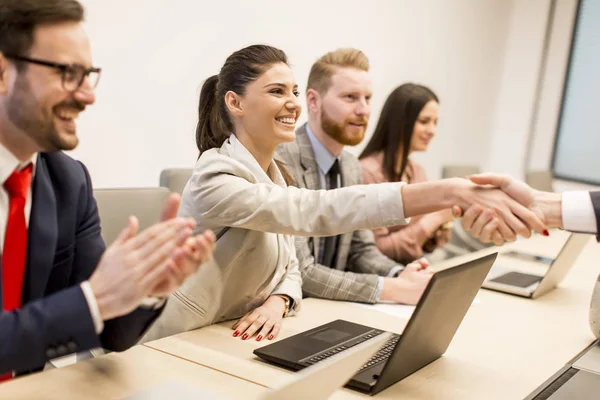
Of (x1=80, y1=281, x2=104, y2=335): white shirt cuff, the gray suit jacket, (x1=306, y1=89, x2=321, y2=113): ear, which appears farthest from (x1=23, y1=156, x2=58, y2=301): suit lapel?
(x1=306, y1=89, x2=321, y2=113): ear

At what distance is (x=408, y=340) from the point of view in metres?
1.24

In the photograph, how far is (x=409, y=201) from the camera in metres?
1.49

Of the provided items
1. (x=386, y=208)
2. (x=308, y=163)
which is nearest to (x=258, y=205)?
(x=386, y=208)

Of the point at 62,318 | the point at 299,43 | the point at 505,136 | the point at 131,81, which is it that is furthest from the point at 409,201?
the point at 505,136

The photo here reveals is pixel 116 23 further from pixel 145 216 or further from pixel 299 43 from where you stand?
pixel 299 43

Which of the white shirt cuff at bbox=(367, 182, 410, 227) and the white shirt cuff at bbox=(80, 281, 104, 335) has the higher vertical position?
the white shirt cuff at bbox=(367, 182, 410, 227)

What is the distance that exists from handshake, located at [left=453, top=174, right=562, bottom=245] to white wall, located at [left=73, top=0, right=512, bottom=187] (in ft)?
5.52

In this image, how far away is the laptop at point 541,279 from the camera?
2.12 meters

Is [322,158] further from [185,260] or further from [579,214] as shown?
[185,260]

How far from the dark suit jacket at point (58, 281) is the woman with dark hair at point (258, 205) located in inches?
11.1

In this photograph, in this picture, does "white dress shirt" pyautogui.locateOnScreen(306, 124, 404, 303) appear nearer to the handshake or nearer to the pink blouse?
the pink blouse

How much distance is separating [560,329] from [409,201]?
27.0 inches

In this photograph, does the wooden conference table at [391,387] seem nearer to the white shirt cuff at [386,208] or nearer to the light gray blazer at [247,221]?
the light gray blazer at [247,221]

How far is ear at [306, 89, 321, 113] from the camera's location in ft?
8.54
